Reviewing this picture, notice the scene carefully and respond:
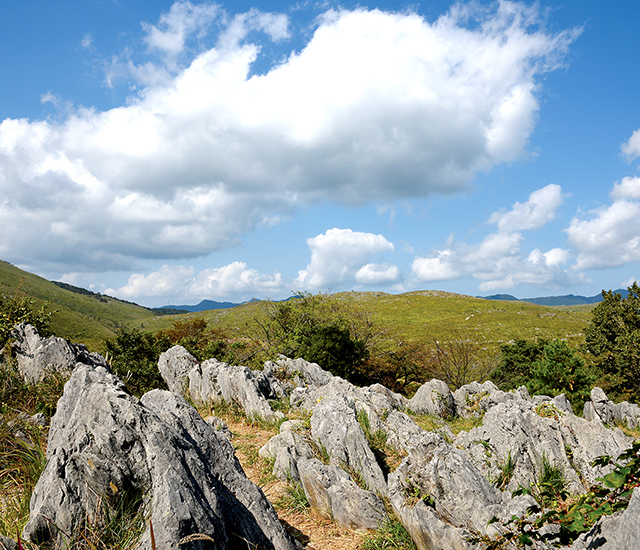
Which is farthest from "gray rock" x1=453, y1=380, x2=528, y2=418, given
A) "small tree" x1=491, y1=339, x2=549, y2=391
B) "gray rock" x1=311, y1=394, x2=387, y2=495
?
"gray rock" x1=311, y1=394, x2=387, y2=495

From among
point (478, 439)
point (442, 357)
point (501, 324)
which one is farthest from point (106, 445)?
point (501, 324)

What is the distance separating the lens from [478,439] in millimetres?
8906

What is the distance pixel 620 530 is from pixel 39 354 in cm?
1271

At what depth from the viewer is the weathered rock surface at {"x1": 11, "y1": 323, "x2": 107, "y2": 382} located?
32.4 feet

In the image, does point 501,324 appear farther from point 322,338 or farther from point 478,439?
point 478,439

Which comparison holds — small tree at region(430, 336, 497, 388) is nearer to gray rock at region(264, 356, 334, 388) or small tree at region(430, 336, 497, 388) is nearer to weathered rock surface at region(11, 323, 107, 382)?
gray rock at region(264, 356, 334, 388)

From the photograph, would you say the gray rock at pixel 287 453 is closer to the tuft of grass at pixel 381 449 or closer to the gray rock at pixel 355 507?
the gray rock at pixel 355 507

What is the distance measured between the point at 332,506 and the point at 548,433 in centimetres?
555

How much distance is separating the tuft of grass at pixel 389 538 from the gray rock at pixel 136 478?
5.46 feet

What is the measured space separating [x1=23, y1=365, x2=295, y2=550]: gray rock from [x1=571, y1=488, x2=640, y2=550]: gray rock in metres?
3.53

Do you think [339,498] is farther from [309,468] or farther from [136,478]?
[136,478]

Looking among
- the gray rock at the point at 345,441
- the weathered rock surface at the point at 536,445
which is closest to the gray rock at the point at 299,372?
the gray rock at the point at 345,441

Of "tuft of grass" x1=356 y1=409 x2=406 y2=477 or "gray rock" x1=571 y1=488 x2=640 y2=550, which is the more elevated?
"gray rock" x1=571 y1=488 x2=640 y2=550

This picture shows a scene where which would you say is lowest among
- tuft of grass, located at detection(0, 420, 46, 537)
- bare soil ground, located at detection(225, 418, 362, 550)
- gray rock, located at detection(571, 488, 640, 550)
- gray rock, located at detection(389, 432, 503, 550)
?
bare soil ground, located at detection(225, 418, 362, 550)
